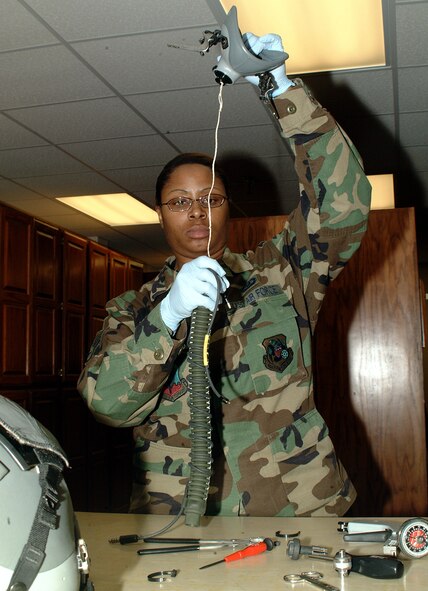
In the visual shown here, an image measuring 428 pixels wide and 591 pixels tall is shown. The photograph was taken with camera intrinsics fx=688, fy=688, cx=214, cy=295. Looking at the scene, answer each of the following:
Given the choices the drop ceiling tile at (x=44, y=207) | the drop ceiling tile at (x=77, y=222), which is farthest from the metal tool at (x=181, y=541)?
the drop ceiling tile at (x=77, y=222)

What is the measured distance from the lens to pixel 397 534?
3.67 feet

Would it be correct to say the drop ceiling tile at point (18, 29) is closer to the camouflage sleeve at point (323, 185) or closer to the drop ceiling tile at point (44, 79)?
the drop ceiling tile at point (44, 79)

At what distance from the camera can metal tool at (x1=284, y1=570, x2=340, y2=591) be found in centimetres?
95

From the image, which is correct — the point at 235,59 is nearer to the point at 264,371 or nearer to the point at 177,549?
the point at 264,371

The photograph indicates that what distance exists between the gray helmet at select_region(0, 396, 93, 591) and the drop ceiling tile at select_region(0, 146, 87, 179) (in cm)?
405

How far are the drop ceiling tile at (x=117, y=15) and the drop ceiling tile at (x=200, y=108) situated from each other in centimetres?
66

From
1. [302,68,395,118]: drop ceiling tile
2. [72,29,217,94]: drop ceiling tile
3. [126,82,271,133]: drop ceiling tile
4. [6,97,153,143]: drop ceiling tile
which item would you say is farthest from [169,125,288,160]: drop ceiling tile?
[72,29,217,94]: drop ceiling tile

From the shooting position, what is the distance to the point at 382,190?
589 centimetres

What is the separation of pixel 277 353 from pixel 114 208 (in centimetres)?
487

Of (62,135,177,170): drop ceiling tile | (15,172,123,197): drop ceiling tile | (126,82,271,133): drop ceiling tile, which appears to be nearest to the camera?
(126,82,271,133): drop ceiling tile

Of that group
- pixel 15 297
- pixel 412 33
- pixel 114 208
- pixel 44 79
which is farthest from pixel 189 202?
pixel 114 208

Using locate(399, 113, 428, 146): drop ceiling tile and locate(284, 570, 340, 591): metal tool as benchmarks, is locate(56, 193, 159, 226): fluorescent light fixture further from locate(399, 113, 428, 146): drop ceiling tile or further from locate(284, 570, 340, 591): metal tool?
locate(284, 570, 340, 591): metal tool

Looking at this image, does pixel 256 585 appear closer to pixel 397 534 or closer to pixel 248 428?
pixel 397 534

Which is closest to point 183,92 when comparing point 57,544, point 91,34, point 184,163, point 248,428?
point 91,34
